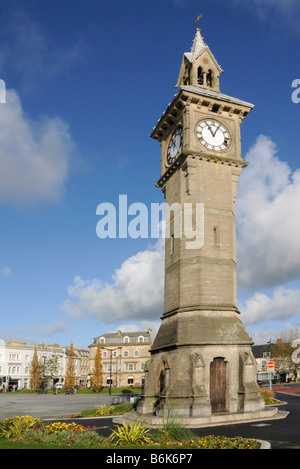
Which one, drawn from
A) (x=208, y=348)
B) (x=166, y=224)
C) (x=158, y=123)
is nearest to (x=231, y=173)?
(x=166, y=224)

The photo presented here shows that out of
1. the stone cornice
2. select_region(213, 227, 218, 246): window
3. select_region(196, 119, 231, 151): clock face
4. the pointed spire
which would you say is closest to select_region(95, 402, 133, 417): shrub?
select_region(213, 227, 218, 246): window

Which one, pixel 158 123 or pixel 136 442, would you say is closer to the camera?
pixel 136 442

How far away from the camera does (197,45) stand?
33.6m

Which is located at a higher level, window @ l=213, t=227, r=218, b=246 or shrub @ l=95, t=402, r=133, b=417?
window @ l=213, t=227, r=218, b=246

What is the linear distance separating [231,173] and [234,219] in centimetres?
324

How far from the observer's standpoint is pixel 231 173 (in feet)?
93.7

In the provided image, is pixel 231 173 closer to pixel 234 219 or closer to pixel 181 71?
pixel 234 219

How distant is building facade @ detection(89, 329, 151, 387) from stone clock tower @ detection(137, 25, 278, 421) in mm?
74733

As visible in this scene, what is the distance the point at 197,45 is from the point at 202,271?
1934cm

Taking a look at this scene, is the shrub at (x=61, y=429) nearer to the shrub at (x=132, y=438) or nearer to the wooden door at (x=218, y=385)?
the shrub at (x=132, y=438)

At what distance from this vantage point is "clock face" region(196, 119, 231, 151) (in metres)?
28.5

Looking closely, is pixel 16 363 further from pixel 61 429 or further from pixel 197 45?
pixel 61 429

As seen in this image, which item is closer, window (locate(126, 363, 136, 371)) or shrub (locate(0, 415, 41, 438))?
shrub (locate(0, 415, 41, 438))

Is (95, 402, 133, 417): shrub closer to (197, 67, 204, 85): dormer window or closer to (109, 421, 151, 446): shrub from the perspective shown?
(109, 421, 151, 446): shrub
